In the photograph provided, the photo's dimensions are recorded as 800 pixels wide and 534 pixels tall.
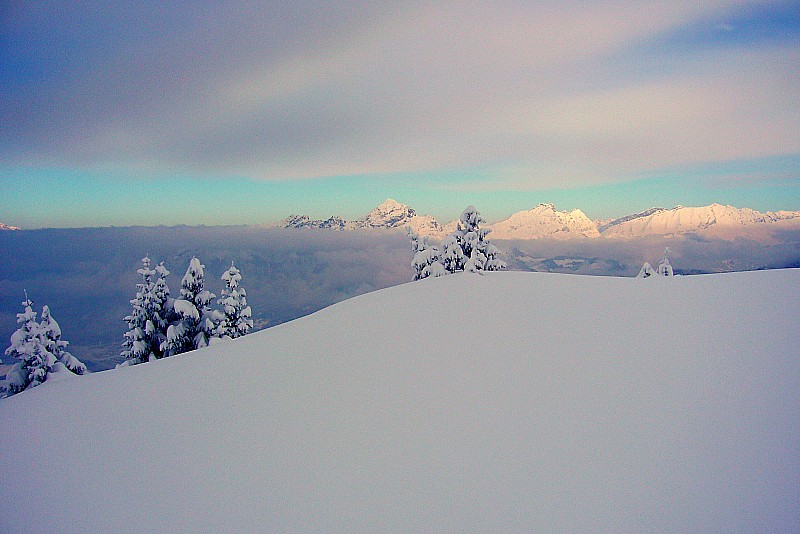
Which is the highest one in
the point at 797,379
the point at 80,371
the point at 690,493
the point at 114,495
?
the point at 797,379

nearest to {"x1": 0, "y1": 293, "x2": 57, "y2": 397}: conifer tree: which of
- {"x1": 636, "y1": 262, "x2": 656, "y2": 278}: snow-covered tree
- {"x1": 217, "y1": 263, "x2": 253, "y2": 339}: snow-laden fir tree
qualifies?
{"x1": 217, "y1": 263, "x2": 253, "y2": 339}: snow-laden fir tree

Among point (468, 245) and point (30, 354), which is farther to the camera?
point (468, 245)

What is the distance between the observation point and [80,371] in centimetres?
1617

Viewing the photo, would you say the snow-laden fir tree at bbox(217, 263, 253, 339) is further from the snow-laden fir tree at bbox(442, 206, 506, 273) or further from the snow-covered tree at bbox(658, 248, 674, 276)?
the snow-covered tree at bbox(658, 248, 674, 276)

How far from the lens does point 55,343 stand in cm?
1569

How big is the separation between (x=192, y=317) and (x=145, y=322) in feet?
7.69

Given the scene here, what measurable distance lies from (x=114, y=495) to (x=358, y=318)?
606cm

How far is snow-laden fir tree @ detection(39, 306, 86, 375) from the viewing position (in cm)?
1534

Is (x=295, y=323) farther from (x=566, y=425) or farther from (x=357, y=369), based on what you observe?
(x=566, y=425)

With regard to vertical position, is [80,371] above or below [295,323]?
below

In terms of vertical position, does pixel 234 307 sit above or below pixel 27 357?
above

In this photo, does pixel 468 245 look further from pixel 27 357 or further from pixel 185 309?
pixel 27 357

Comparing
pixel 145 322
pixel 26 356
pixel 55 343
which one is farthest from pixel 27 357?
pixel 145 322

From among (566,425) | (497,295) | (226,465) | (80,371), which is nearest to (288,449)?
(226,465)
